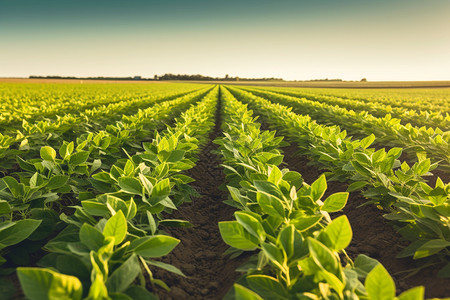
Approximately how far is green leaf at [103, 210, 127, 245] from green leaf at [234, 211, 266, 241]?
19.0 inches

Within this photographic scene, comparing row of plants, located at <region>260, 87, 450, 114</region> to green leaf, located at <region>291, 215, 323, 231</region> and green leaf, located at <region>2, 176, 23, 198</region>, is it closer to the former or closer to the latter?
green leaf, located at <region>291, 215, 323, 231</region>

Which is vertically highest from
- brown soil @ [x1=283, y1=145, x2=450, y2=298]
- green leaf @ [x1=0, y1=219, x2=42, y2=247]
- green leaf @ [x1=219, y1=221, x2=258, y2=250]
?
green leaf @ [x1=219, y1=221, x2=258, y2=250]

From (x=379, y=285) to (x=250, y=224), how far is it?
52cm

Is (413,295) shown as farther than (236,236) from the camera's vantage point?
No

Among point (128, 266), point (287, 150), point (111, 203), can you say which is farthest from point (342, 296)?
point (287, 150)

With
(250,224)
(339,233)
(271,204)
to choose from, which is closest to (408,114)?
(271,204)

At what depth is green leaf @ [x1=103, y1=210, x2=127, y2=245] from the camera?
3.76ft

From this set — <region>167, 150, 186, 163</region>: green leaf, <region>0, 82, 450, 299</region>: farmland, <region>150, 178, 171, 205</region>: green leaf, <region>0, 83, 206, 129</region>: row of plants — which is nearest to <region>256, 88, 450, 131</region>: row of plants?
<region>0, 82, 450, 299</region>: farmland

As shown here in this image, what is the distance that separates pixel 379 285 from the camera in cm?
91

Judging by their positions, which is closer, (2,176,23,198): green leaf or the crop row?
(2,176,23,198): green leaf

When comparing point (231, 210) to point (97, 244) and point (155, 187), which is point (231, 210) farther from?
point (97, 244)

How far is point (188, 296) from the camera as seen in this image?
1.74 metres

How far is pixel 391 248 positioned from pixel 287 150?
424 centimetres

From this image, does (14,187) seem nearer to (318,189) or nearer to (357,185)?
(318,189)
